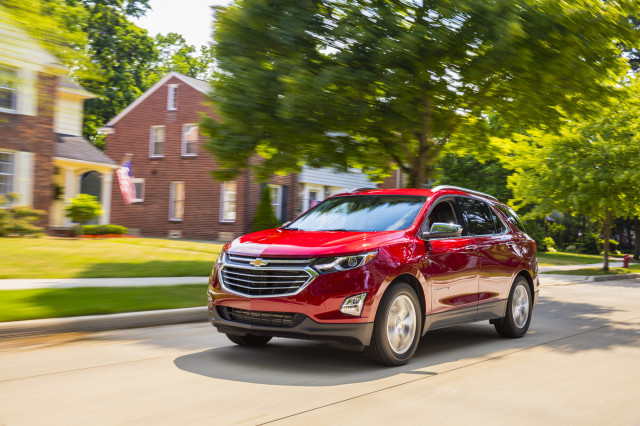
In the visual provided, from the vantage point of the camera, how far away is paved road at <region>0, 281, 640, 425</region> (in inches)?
190

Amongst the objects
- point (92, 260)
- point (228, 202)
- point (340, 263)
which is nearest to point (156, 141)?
point (228, 202)

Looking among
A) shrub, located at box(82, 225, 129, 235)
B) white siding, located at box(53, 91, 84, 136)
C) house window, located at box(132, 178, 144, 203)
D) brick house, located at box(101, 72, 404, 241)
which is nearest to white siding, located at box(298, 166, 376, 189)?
brick house, located at box(101, 72, 404, 241)

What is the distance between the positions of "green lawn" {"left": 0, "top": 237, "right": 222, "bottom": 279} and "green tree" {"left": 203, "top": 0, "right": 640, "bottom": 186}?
123 inches

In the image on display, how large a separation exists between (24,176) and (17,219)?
2.44 m

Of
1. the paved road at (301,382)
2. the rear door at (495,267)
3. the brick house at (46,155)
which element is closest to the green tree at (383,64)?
the brick house at (46,155)

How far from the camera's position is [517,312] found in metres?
9.01

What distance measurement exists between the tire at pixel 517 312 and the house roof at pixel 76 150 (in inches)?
832

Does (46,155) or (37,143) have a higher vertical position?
(37,143)

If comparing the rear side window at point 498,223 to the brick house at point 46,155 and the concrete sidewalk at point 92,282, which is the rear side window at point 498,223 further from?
the brick house at point 46,155

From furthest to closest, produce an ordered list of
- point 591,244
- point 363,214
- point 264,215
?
point 591,244 < point 264,215 < point 363,214

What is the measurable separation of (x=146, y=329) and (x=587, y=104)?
1066 cm

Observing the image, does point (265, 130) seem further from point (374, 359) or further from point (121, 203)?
point (121, 203)

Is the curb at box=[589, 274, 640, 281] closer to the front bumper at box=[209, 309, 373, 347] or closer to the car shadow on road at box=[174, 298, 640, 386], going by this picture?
the car shadow on road at box=[174, 298, 640, 386]

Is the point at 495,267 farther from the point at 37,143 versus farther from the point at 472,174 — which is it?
the point at 472,174
